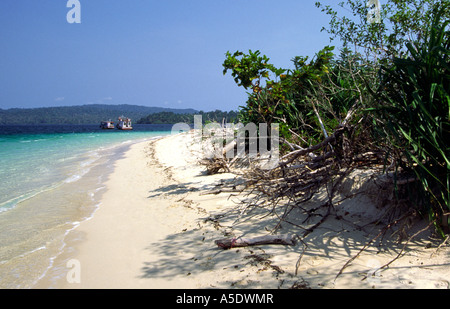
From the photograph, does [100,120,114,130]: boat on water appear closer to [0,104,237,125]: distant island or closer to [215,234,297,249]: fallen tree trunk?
[0,104,237,125]: distant island

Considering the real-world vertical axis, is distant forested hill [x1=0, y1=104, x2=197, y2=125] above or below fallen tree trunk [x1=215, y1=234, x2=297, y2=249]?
above

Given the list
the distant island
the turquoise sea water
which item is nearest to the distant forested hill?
the distant island

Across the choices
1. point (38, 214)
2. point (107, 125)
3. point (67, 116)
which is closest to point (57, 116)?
point (67, 116)

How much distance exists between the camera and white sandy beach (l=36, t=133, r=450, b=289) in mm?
2752

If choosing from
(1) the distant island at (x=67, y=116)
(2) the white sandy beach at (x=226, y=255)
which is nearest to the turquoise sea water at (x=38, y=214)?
(2) the white sandy beach at (x=226, y=255)

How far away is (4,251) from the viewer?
419 centimetres

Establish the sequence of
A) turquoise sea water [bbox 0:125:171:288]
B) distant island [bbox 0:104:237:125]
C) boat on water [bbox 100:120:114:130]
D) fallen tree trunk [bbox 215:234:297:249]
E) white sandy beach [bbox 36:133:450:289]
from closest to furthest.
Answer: white sandy beach [bbox 36:133:450:289]
fallen tree trunk [bbox 215:234:297:249]
turquoise sea water [bbox 0:125:171:288]
boat on water [bbox 100:120:114:130]
distant island [bbox 0:104:237:125]

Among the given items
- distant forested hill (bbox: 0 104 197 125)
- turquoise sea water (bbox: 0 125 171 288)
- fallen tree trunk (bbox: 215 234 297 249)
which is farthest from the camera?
distant forested hill (bbox: 0 104 197 125)

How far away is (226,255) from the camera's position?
3.42 meters

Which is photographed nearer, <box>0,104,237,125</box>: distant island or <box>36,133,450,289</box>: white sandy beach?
<box>36,133,450,289</box>: white sandy beach

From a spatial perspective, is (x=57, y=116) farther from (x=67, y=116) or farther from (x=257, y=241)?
(x=257, y=241)
